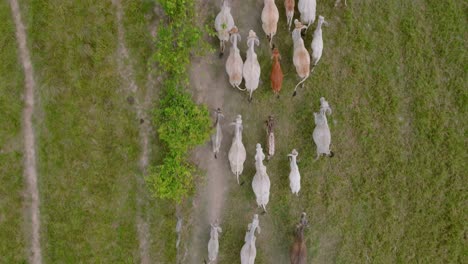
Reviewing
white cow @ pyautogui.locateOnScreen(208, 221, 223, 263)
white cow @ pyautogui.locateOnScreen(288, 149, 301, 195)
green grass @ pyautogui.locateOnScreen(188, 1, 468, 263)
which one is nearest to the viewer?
white cow @ pyautogui.locateOnScreen(208, 221, 223, 263)

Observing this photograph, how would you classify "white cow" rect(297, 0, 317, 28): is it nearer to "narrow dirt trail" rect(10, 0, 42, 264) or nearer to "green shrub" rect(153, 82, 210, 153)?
"green shrub" rect(153, 82, 210, 153)

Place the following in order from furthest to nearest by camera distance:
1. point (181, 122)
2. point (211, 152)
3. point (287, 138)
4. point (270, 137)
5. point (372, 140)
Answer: point (372, 140) → point (287, 138) → point (211, 152) → point (270, 137) → point (181, 122)

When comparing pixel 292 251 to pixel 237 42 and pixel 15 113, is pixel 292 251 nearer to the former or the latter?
pixel 237 42

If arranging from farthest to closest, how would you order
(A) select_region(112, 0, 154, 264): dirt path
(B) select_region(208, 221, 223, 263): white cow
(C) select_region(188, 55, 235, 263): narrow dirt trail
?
(C) select_region(188, 55, 235, 263): narrow dirt trail, (A) select_region(112, 0, 154, 264): dirt path, (B) select_region(208, 221, 223, 263): white cow

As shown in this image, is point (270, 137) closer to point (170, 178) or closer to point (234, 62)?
point (234, 62)

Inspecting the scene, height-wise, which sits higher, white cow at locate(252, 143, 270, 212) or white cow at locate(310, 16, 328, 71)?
white cow at locate(310, 16, 328, 71)

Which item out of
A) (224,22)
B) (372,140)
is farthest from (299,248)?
(224,22)

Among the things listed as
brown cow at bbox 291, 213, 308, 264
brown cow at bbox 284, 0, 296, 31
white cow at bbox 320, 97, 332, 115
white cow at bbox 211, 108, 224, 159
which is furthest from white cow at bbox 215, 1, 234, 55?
brown cow at bbox 291, 213, 308, 264
